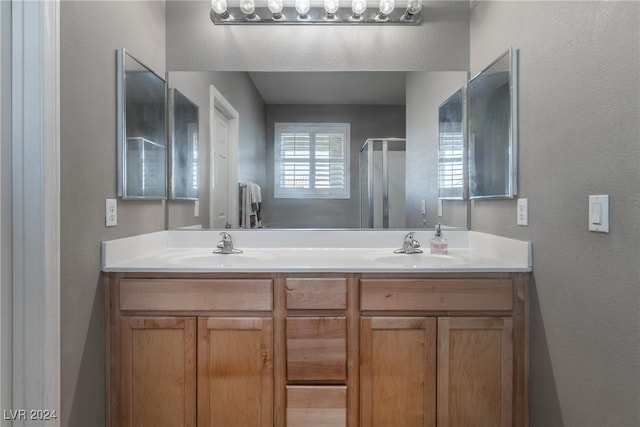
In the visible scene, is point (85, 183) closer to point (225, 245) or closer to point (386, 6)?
point (225, 245)

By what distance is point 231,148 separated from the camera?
1992 mm

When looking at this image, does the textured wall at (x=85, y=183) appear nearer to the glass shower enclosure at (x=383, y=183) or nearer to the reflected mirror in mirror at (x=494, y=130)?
the glass shower enclosure at (x=383, y=183)

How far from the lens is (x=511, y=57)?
153 cm

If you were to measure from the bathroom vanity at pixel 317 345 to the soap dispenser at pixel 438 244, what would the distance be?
40 centimetres

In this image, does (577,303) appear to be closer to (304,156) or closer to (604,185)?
(604,185)

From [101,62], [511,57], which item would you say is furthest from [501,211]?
[101,62]

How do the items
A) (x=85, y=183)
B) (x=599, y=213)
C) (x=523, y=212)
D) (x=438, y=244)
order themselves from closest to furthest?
1. (x=599, y=213)
2. (x=85, y=183)
3. (x=523, y=212)
4. (x=438, y=244)

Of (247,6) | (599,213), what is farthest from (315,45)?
(599,213)

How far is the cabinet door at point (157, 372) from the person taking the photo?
1426 mm

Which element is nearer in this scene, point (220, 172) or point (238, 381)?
point (238, 381)

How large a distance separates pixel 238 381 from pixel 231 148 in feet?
3.98

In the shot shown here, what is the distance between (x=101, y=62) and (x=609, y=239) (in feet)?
6.33

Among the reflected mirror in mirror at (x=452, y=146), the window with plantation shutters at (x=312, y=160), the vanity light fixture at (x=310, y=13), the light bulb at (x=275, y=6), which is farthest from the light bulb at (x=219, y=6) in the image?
the reflected mirror in mirror at (x=452, y=146)

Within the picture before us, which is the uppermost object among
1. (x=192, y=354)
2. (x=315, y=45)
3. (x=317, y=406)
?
(x=315, y=45)
